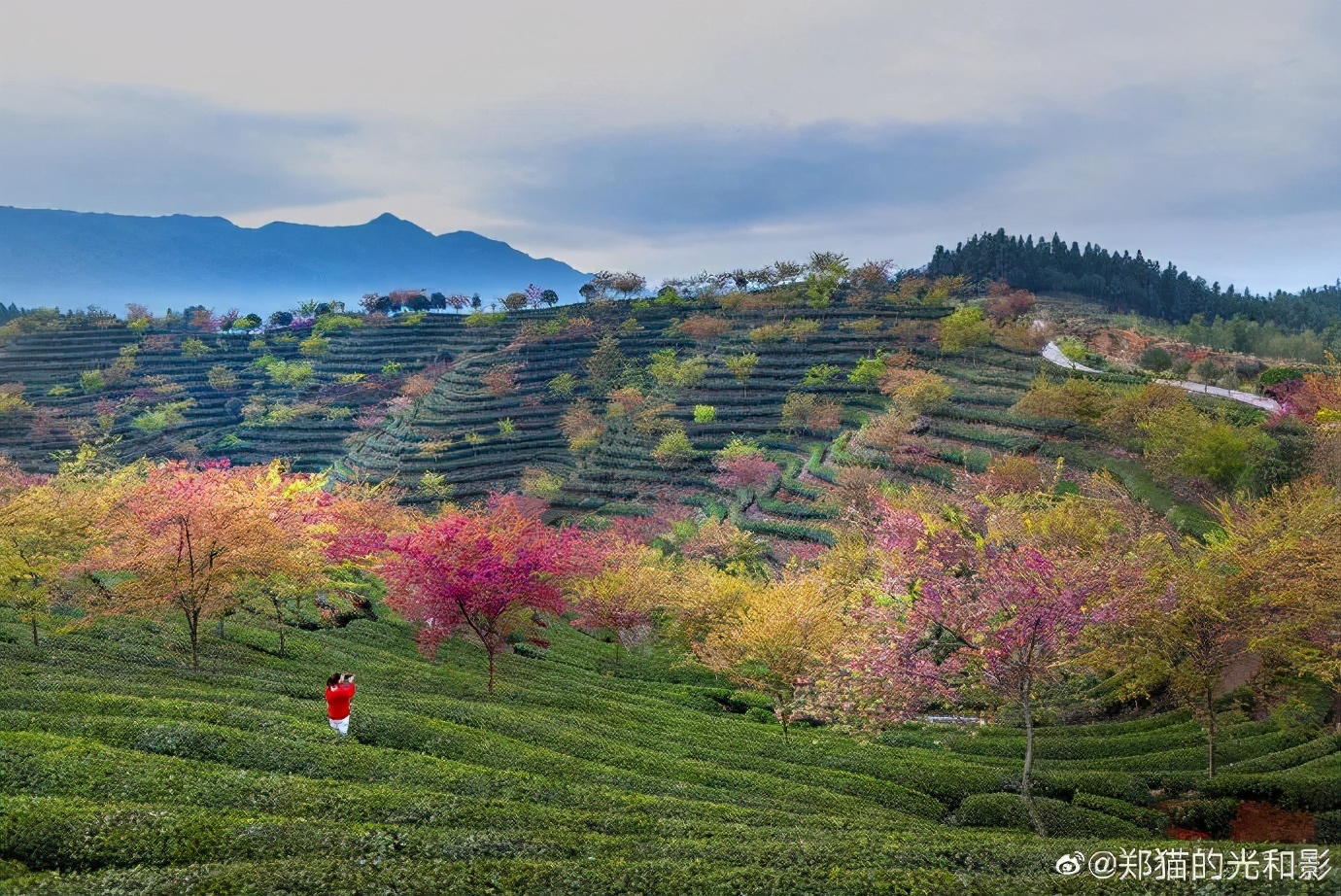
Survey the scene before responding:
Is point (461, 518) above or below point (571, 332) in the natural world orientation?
below

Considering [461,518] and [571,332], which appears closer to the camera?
[461,518]

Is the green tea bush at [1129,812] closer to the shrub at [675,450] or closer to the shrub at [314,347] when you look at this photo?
the shrub at [675,450]

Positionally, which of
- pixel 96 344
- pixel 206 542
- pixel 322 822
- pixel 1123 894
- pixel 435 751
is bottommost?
pixel 435 751

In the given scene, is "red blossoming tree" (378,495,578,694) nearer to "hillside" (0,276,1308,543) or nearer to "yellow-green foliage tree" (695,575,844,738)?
"yellow-green foliage tree" (695,575,844,738)

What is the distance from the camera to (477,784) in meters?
14.5

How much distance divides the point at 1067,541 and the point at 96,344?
138 metres

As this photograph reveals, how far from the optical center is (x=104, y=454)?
85188 mm

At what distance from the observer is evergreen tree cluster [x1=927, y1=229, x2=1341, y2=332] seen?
411 ft

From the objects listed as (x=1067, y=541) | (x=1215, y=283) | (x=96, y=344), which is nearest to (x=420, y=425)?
(x=96, y=344)

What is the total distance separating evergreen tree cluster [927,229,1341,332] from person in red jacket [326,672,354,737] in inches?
5331

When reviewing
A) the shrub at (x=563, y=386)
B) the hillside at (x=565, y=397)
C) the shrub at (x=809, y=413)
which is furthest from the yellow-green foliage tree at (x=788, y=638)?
the shrub at (x=563, y=386)

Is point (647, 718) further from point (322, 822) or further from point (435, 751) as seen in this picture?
point (322, 822)

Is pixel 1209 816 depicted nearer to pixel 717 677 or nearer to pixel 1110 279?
pixel 717 677

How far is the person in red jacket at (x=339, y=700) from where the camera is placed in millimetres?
16312
